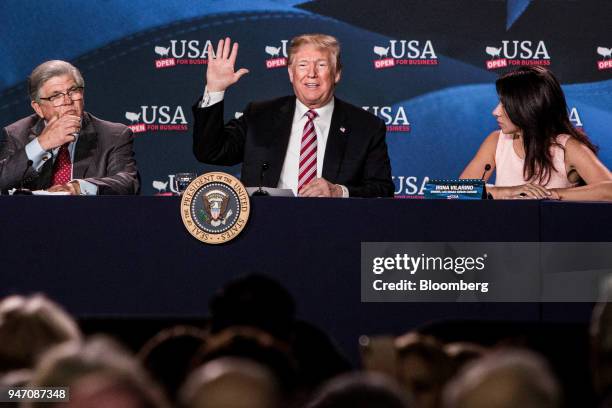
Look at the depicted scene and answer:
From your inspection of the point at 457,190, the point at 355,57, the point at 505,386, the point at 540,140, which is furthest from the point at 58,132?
the point at 505,386

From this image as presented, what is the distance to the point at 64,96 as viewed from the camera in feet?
12.0

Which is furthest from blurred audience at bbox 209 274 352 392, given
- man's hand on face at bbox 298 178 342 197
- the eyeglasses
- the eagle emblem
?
the eyeglasses

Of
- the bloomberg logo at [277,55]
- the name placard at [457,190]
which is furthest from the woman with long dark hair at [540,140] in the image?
the bloomberg logo at [277,55]

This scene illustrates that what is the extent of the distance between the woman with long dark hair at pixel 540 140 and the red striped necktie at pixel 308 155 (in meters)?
0.72

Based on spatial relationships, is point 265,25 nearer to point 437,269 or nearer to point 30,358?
point 437,269

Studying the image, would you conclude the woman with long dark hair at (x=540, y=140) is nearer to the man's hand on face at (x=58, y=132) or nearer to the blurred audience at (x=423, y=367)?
the man's hand on face at (x=58, y=132)

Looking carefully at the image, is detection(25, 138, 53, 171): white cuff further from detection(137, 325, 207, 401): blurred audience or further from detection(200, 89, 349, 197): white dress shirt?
detection(137, 325, 207, 401): blurred audience

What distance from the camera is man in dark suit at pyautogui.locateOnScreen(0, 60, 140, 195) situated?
10.9 feet

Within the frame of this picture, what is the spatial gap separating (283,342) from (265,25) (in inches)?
228

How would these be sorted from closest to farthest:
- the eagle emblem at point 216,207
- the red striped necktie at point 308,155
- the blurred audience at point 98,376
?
1. the blurred audience at point 98,376
2. the eagle emblem at point 216,207
3. the red striped necktie at point 308,155

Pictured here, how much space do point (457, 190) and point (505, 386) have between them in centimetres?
246

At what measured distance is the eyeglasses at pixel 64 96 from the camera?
12.0ft

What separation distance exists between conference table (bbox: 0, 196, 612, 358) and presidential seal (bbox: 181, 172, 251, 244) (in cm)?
3

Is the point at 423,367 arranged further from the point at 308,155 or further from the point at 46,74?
the point at 46,74
